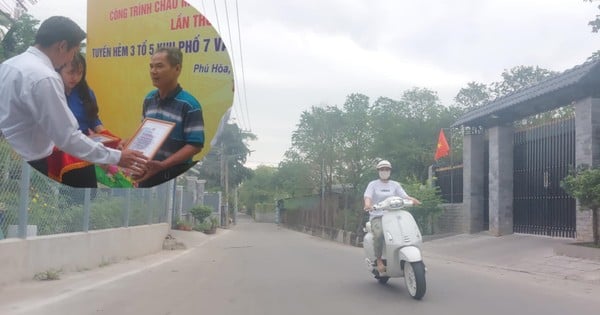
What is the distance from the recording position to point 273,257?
1357cm

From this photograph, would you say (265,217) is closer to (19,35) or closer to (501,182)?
(501,182)

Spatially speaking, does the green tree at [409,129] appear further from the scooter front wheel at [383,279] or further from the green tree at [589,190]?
the scooter front wheel at [383,279]

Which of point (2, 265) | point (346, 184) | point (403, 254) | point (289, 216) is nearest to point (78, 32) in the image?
point (403, 254)

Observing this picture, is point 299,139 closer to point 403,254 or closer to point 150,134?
point 403,254

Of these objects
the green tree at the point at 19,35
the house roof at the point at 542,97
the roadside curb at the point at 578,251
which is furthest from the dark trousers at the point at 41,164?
the house roof at the point at 542,97

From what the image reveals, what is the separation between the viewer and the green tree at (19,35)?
281cm

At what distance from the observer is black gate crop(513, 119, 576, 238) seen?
13633mm

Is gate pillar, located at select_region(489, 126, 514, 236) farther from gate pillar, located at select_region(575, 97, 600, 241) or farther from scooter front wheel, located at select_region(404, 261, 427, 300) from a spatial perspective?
scooter front wheel, located at select_region(404, 261, 427, 300)

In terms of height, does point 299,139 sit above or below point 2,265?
above

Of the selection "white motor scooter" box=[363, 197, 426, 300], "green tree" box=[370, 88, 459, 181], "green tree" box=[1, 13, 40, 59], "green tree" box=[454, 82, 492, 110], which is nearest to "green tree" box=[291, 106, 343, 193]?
"green tree" box=[370, 88, 459, 181]

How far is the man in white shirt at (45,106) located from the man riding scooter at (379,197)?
5218 mm

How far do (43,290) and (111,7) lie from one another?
5.79m

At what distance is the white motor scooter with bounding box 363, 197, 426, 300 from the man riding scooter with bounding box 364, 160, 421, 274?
0.11m

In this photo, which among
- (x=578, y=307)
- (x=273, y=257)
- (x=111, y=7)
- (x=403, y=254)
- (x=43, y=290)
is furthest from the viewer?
(x=273, y=257)
